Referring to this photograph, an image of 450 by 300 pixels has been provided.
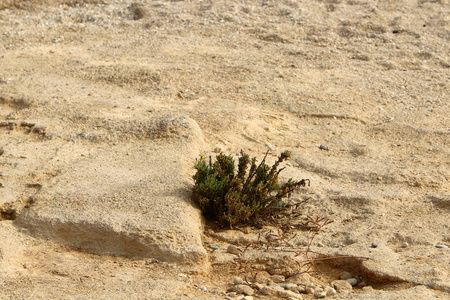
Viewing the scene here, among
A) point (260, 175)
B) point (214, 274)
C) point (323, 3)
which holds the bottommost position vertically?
point (214, 274)

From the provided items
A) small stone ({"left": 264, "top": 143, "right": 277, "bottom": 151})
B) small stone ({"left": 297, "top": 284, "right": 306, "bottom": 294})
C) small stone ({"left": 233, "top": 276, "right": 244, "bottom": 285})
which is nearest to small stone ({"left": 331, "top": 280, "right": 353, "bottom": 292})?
small stone ({"left": 297, "top": 284, "right": 306, "bottom": 294})

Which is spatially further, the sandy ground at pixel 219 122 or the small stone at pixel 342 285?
the sandy ground at pixel 219 122

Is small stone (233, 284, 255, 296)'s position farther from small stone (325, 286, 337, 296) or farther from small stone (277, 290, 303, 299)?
small stone (325, 286, 337, 296)

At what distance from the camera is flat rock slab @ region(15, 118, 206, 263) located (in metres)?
3.17

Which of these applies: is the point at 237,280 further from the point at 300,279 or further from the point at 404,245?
the point at 404,245

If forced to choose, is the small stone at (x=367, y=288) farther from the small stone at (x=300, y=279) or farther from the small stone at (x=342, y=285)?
the small stone at (x=300, y=279)

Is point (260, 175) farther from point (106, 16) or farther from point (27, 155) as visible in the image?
point (106, 16)

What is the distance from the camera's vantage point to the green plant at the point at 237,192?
339 centimetres

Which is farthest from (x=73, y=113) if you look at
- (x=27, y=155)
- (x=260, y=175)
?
(x=260, y=175)

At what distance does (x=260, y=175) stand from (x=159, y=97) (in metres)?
1.88

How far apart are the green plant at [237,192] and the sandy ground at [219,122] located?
0.13m

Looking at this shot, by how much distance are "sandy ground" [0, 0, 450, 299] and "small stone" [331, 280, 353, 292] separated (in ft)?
0.41

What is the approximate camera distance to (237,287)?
291 centimetres

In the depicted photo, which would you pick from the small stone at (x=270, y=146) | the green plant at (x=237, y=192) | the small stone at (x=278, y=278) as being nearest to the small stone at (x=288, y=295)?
the small stone at (x=278, y=278)
